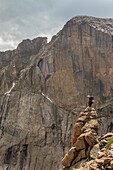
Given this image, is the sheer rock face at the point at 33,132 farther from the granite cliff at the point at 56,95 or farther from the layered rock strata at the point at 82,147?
the layered rock strata at the point at 82,147

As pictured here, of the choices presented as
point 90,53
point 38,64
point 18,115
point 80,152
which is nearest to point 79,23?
point 90,53

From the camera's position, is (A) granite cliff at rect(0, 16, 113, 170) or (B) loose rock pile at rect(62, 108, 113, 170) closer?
(B) loose rock pile at rect(62, 108, 113, 170)

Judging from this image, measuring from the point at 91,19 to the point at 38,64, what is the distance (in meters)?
23.2

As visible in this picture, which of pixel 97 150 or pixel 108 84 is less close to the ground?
pixel 108 84

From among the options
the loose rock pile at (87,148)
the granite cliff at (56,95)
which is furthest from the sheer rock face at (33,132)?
the loose rock pile at (87,148)

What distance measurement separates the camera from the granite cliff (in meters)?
49.2

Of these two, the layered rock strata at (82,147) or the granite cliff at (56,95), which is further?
the granite cliff at (56,95)

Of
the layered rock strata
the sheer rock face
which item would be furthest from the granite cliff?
the layered rock strata

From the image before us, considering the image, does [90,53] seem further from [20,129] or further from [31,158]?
[31,158]

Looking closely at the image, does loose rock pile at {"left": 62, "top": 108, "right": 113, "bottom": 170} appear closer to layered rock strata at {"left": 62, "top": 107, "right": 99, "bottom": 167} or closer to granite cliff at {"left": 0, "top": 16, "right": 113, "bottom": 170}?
layered rock strata at {"left": 62, "top": 107, "right": 99, "bottom": 167}

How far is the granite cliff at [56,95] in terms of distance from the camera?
49250 mm

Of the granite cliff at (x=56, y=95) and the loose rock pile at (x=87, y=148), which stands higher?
the granite cliff at (x=56, y=95)

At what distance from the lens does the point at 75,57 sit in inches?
2266

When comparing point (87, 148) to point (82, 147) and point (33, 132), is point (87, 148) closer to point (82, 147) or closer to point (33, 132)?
point (82, 147)
